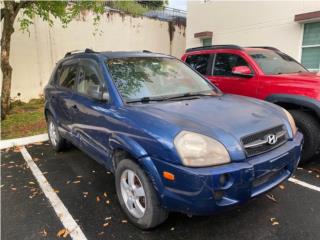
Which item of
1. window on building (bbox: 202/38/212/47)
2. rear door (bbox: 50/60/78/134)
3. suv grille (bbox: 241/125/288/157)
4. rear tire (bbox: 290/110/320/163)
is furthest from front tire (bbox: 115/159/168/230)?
window on building (bbox: 202/38/212/47)

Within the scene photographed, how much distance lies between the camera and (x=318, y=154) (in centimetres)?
476

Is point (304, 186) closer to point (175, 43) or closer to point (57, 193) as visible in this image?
point (57, 193)

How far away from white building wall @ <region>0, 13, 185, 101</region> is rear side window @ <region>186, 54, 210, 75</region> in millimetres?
6428

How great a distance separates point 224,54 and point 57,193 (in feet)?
12.6

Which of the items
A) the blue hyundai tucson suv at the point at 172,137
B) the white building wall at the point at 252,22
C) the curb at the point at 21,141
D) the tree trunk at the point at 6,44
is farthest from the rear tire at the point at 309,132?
the tree trunk at the point at 6,44

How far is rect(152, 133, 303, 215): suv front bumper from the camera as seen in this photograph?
2.20 meters

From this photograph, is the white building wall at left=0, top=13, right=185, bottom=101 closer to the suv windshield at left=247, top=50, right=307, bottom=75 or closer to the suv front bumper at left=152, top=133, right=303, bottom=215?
the suv windshield at left=247, top=50, right=307, bottom=75

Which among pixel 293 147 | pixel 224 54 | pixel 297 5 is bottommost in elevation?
pixel 293 147

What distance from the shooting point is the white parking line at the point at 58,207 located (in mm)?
2818

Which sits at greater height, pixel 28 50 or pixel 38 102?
pixel 28 50

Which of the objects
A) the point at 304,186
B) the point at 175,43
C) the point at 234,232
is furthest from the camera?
the point at 175,43

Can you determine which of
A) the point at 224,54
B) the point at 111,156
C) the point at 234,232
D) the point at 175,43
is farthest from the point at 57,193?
the point at 175,43

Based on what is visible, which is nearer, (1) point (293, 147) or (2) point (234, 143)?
(2) point (234, 143)

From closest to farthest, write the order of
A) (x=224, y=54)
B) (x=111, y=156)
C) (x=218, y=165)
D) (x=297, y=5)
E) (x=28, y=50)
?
1. (x=218, y=165)
2. (x=111, y=156)
3. (x=224, y=54)
4. (x=297, y=5)
5. (x=28, y=50)
